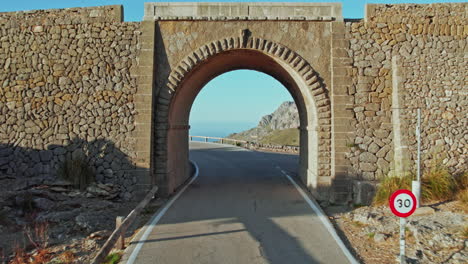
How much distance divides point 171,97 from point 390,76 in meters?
6.92

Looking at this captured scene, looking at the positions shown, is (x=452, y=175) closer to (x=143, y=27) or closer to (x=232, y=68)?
(x=232, y=68)

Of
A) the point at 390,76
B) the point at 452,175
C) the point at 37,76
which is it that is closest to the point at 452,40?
the point at 390,76

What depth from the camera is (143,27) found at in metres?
11.4

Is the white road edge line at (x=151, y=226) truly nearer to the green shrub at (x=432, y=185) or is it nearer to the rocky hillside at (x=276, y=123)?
the green shrub at (x=432, y=185)

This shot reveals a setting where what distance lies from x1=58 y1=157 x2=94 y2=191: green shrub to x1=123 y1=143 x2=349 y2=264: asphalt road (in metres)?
2.98

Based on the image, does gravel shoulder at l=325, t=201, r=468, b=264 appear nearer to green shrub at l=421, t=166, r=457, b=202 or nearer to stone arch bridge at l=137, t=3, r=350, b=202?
green shrub at l=421, t=166, r=457, b=202

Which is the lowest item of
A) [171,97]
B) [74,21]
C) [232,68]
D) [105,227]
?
[105,227]

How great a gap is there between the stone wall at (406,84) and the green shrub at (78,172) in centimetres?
817

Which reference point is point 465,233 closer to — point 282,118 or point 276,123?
point 276,123

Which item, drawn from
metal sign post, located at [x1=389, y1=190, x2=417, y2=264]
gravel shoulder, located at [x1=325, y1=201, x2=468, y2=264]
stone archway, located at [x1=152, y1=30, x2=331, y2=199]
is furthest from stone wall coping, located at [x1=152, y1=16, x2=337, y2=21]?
metal sign post, located at [x1=389, y1=190, x2=417, y2=264]

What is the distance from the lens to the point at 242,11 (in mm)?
11391

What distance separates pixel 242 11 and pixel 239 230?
694 centimetres

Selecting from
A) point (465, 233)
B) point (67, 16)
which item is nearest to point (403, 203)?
point (465, 233)

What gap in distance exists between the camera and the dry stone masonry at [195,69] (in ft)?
35.7
